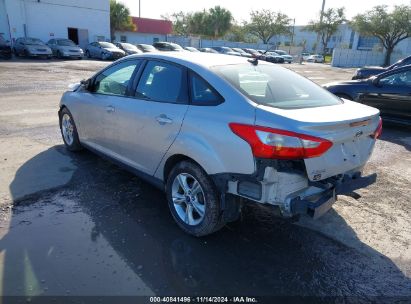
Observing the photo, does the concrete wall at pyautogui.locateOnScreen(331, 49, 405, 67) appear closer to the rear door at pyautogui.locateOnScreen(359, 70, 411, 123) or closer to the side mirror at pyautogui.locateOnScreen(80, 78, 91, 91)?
the rear door at pyautogui.locateOnScreen(359, 70, 411, 123)

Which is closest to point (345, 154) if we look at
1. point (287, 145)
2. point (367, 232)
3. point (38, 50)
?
point (287, 145)

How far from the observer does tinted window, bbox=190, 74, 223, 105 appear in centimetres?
322

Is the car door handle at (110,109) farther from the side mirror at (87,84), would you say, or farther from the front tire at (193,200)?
the front tire at (193,200)

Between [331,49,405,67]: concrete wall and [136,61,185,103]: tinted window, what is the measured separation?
48073 millimetres

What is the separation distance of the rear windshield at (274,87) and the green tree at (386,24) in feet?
173

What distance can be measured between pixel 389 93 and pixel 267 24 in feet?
232

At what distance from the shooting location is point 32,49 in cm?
2512

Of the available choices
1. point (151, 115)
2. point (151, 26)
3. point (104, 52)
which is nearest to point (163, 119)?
point (151, 115)

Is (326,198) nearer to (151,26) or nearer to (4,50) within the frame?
(4,50)

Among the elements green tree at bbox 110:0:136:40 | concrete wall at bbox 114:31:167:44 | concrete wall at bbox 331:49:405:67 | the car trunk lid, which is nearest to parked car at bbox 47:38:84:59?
green tree at bbox 110:0:136:40

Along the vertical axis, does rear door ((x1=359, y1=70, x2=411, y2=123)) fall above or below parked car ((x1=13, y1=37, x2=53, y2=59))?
above

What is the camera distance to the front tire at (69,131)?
17.7ft

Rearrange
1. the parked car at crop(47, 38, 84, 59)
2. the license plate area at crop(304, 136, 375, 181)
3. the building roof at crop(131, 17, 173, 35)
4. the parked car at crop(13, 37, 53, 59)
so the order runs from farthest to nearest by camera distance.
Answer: the building roof at crop(131, 17, 173, 35)
the parked car at crop(47, 38, 84, 59)
the parked car at crop(13, 37, 53, 59)
the license plate area at crop(304, 136, 375, 181)

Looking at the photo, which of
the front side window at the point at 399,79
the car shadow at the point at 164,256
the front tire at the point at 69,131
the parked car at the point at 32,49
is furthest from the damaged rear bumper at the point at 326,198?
the parked car at the point at 32,49
